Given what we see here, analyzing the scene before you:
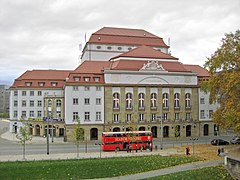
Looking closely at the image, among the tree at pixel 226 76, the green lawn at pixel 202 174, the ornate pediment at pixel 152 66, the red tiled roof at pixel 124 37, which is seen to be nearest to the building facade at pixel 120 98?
the ornate pediment at pixel 152 66

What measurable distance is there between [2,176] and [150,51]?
41651mm

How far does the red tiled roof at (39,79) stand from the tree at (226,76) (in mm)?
35737

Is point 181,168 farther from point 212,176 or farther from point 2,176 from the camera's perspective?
point 2,176

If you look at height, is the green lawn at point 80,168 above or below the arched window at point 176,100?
below

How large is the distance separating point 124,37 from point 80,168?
47.5m

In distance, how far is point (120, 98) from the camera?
5869 cm

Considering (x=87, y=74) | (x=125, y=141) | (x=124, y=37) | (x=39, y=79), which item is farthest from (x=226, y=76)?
(x=39, y=79)

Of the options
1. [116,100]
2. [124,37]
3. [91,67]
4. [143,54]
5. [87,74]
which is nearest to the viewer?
[87,74]

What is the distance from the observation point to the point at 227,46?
4091 centimetres

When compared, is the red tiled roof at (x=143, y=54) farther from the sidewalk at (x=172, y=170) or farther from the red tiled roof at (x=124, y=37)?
the sidewalk at (x=172, y=170)

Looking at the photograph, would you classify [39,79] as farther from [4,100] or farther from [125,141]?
[4,100]

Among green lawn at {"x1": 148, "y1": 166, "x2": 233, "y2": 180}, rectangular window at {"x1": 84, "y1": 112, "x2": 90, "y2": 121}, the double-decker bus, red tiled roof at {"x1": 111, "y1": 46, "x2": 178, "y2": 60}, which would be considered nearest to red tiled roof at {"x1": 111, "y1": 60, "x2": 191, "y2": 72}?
red tiled roof at {"x1": 111, "y1": 46, "x2": 178, "y2": 60}

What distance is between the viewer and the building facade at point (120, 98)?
57188 mm

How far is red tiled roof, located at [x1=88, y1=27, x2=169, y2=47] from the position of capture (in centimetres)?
7194
